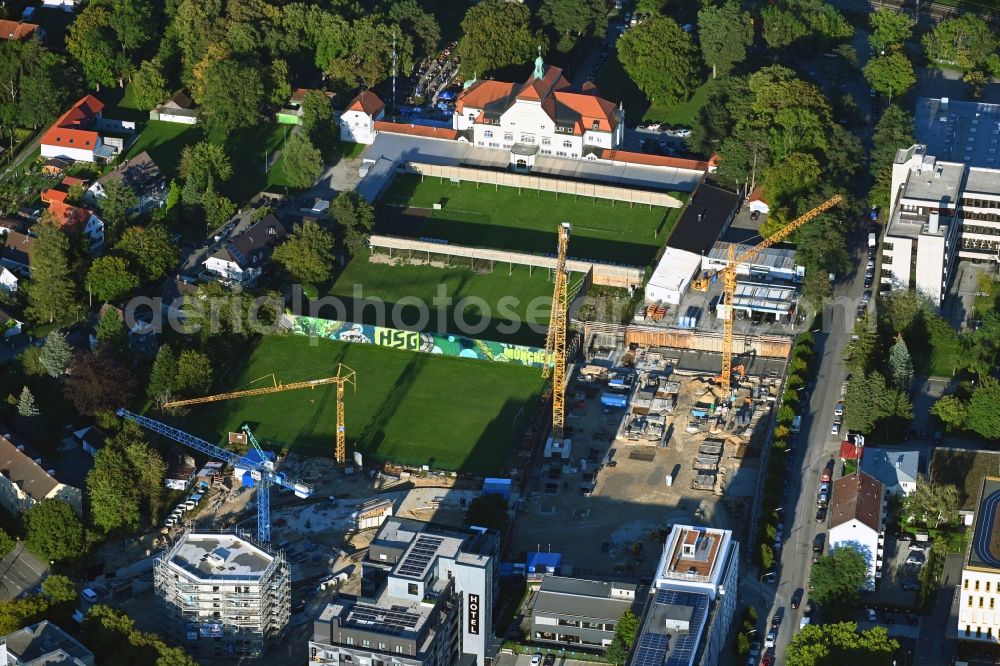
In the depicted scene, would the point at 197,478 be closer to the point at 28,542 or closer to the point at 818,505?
the point at 28,542

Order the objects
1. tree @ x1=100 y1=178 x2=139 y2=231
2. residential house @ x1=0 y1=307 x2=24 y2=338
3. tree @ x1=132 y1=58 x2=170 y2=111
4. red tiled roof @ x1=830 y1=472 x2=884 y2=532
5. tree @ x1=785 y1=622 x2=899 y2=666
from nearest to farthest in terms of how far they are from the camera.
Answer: tree @ x1=785 y1=622 x2=899 y2=666, red tiled roof @ x1=830 y1=472 x2=884 y2=532, residential house @ x1=0 y1=307 x2=24 y2=338, tree @ x1=100 y1=178 x2=139 y2=231, tree @ x1=132 y1=58 x2=170 y2=111

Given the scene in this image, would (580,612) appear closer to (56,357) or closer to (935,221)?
(56,357)

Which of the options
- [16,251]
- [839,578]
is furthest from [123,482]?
[839,578]

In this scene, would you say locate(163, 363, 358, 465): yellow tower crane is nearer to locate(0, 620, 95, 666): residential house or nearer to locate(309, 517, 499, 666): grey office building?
locate(309, 517, 499, 666): grey office building

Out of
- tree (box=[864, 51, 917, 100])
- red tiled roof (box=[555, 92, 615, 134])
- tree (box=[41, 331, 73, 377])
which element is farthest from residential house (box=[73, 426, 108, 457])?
tree (box=[864, 51, 917, 100])

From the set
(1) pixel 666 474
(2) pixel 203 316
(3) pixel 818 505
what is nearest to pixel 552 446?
(1) pixel 666 474
